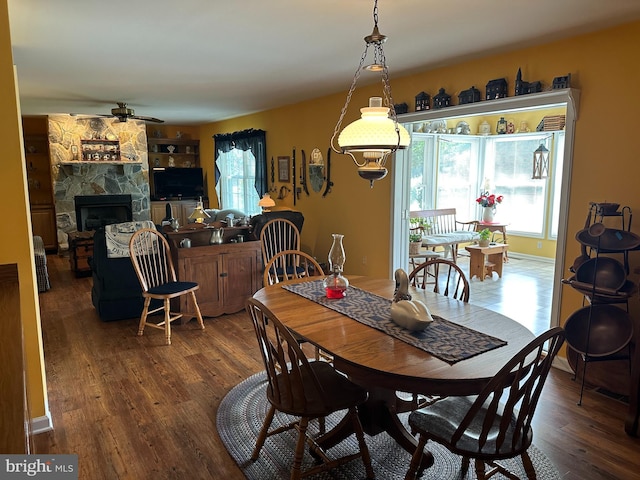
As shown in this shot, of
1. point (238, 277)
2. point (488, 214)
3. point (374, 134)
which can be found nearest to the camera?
point (374, 134)

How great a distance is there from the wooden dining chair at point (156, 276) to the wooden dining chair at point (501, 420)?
8.84 feet

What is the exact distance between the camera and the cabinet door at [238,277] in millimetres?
4617

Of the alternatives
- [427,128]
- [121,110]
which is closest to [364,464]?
[121,110]

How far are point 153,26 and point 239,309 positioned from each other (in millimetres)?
2768

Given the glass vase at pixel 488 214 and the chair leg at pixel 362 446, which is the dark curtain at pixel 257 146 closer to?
the glass vase at pixel 488 214

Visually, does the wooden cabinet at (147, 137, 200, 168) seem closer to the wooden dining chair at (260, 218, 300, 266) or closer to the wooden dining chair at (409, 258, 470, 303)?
the wooden dining chair at (260, 218, 300, 266)

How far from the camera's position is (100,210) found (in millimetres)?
8266

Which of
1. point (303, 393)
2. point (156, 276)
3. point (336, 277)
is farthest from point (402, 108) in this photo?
point (303, 393)

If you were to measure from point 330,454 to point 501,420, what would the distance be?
3.38ft

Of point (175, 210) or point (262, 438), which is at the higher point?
point (175, 210)

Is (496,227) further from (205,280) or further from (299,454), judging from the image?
(299,454)

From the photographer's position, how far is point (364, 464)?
7.23ft

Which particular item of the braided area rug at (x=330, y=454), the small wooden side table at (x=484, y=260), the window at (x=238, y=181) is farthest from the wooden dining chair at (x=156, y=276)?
the window at (x=238, y=181)

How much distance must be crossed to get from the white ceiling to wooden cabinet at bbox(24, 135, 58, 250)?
338 cm
